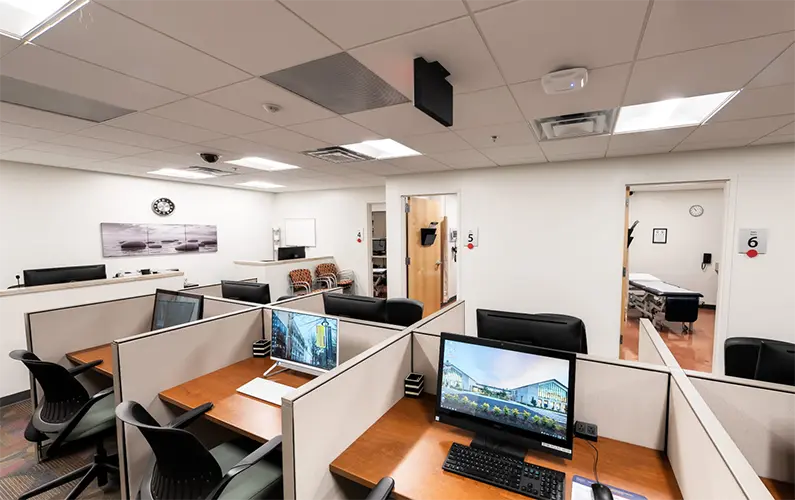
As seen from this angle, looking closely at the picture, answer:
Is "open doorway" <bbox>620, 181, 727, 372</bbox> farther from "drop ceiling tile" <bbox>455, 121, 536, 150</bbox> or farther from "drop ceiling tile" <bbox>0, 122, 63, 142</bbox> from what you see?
"drop ceiling tile" <bbox>0, 122, 63, 142</bbox>

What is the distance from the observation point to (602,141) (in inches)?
125

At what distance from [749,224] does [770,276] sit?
534 mm

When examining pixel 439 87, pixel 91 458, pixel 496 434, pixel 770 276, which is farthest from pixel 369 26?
pixel 770 276

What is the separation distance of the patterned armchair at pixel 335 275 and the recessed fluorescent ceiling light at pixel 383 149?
3.48 metres

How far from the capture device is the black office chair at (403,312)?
2682 mm

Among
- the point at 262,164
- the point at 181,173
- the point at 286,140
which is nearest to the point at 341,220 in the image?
the point at 262,164

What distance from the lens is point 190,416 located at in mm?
1698

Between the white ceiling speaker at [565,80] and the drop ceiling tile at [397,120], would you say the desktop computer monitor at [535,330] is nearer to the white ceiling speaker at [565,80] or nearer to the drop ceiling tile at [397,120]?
the white ceiling speaker at [565,80]

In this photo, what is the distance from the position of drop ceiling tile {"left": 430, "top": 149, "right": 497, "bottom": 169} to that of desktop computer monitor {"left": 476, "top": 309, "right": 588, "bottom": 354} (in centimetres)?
221

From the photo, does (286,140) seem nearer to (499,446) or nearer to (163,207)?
(499,446)

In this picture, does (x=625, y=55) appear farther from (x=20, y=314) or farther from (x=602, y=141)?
(x=20, y=314)

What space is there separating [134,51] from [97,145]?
253cm

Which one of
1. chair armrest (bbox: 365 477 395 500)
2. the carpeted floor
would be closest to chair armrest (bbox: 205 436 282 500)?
chair armrest (bbox: 365 477 395 500)

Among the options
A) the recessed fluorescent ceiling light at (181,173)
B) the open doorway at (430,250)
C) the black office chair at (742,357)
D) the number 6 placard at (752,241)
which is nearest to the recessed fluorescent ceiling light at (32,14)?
the black office chair at (742,357)
